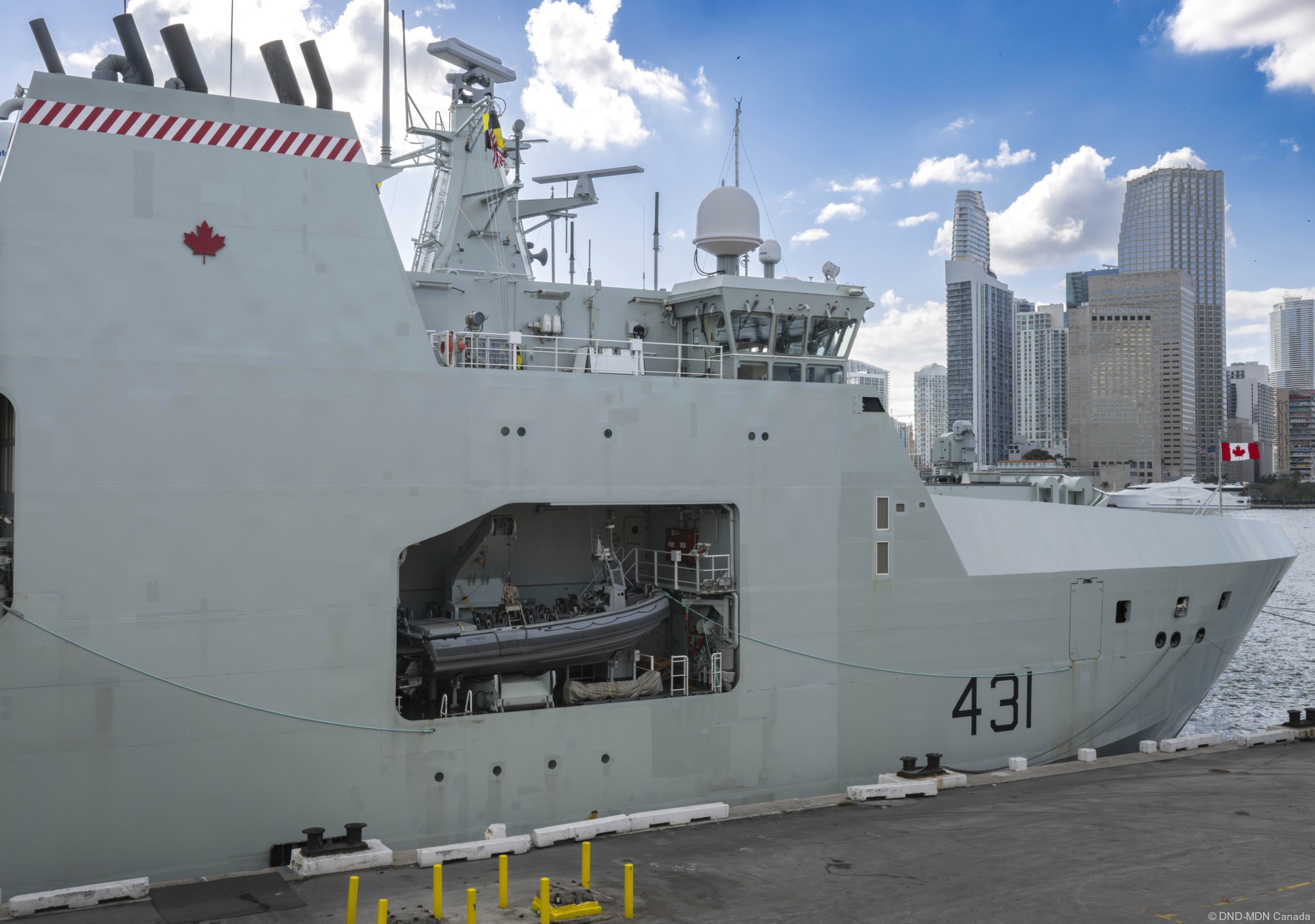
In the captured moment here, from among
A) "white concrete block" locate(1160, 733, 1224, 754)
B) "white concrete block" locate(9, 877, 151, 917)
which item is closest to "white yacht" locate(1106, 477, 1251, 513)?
"white concrete block" locate(1160, 733, 1224, 754)

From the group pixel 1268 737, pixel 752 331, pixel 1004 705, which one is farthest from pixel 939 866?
pixel 1268 737

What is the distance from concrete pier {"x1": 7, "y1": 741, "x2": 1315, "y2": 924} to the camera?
24.3ft

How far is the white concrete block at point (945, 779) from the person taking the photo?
11078mm

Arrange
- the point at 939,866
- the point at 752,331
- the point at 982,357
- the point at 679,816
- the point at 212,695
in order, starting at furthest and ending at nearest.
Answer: the point at 982,357 < the point at 752,331 < the point at 679,816 < the point at 212,695 < the point at 939,866

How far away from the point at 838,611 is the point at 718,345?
3.76 m

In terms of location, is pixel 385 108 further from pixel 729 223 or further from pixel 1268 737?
pixel 1268 737

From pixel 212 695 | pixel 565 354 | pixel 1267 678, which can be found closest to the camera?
pixel 212 695

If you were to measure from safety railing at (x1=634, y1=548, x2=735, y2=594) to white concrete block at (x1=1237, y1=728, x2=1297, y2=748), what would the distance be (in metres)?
8.33

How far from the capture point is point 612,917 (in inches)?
282

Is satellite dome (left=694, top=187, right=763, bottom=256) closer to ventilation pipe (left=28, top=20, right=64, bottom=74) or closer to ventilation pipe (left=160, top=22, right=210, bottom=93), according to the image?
ventilation pipe (left=160, top=22, right=210, bottom=93)

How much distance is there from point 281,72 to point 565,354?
4.56 meters

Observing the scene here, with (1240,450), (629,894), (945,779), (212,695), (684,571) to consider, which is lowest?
(945,779)

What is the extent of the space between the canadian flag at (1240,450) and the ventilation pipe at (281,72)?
14842mm

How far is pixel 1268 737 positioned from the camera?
1381cm
